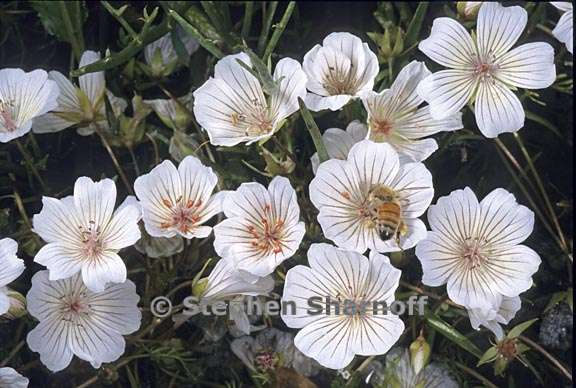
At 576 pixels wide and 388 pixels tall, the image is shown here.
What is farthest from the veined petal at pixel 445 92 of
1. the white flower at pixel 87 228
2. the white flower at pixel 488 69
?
the white flower at pixel 87 228

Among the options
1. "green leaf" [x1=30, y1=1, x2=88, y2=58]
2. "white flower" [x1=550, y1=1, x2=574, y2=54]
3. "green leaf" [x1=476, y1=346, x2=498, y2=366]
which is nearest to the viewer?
"green leaf" [x1=476, y1=346, x2=498, y2=366]

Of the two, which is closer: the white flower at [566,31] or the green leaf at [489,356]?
the green leaf at [489,356]

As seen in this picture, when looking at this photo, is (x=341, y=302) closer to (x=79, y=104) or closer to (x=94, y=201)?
(x=94, y=201)

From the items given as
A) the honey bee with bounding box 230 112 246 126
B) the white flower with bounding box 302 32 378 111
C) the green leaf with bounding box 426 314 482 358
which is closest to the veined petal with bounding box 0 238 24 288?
the honey bee with bounding box 230 112 246 126

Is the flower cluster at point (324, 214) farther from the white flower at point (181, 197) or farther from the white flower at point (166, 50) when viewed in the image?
the white flower at point (166, 50)

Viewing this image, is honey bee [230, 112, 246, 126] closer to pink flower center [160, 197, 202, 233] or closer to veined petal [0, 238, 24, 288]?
pink flower center [160, 197, 202, 233]

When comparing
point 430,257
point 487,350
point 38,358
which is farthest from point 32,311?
point 487,350

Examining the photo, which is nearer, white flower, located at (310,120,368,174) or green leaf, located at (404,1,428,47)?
white flower, located at (310,120,368,174)

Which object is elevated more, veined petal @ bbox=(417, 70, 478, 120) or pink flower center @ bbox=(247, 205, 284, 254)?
veined petal @ bbox=(417, 70, 478, 120)
